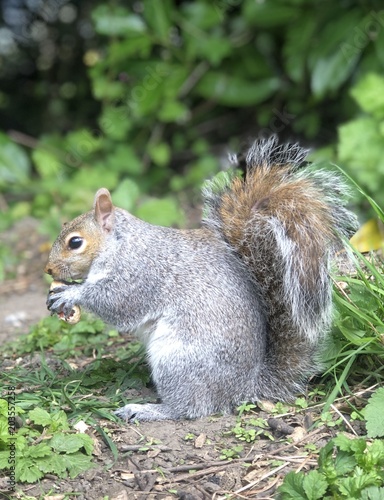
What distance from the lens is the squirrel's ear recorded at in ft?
7.66

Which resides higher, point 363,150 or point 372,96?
point 372,96

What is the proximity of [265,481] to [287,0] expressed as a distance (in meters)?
3.48

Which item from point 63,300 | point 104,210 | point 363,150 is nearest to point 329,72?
point 363,150

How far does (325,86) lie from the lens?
182 inches

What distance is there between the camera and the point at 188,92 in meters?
5.39

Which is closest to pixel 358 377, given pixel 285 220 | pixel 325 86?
pixel 285 220

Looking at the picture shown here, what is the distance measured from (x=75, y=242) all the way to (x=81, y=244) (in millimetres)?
19

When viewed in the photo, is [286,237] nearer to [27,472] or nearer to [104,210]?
[104,210]

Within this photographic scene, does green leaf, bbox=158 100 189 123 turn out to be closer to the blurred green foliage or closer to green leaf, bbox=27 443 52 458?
the blurred green foliage

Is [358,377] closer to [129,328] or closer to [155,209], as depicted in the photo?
[129,328]

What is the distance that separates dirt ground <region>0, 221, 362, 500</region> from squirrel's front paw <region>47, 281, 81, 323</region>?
361 millimetres

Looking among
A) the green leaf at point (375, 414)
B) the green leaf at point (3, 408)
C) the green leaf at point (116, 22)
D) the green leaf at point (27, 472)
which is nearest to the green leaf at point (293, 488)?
the green leaf at point (375, 414)

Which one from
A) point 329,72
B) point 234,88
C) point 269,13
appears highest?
point 269,13

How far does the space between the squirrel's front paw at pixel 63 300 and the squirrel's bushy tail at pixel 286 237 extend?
0.47m
